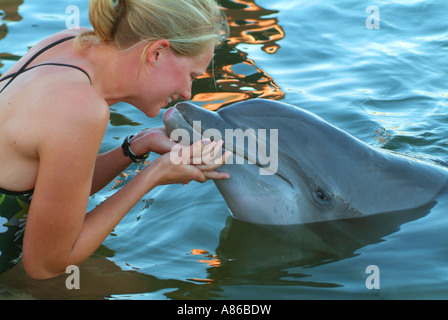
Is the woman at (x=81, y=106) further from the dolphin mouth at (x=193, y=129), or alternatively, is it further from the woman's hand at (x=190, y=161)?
the dolphin mouth at (x=193, y=129)

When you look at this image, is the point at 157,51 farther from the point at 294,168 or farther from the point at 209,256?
the point at 209,256

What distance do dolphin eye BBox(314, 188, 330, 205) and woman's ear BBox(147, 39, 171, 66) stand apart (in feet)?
5.74

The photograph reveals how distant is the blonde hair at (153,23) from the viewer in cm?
409

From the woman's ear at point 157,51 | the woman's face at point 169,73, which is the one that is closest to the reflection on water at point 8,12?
the woman's face at point 169,73

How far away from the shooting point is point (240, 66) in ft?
33.8

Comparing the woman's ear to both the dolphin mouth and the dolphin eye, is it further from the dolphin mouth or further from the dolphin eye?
the dolphin eye

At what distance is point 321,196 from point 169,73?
5.56 feet

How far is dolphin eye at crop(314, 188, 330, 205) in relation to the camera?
5168 mm

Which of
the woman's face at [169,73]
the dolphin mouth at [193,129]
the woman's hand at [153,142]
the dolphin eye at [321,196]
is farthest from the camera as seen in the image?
the dolphin eye at [321,196]

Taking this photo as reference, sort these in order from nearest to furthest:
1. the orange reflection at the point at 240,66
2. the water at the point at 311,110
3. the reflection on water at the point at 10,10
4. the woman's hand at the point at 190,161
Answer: the woman's hand at the point at 190,161
the water at the point at 311,110
the orange reflection at the point at 240,66
the reflection on water at the point at 10,10

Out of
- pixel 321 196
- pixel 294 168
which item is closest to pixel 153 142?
pixel 294 168

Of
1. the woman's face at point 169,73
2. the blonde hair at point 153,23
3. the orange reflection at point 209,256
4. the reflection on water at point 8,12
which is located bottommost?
the orange reflection at point 209,256

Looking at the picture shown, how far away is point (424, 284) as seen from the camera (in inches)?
185

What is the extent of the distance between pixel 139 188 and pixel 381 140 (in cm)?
448
